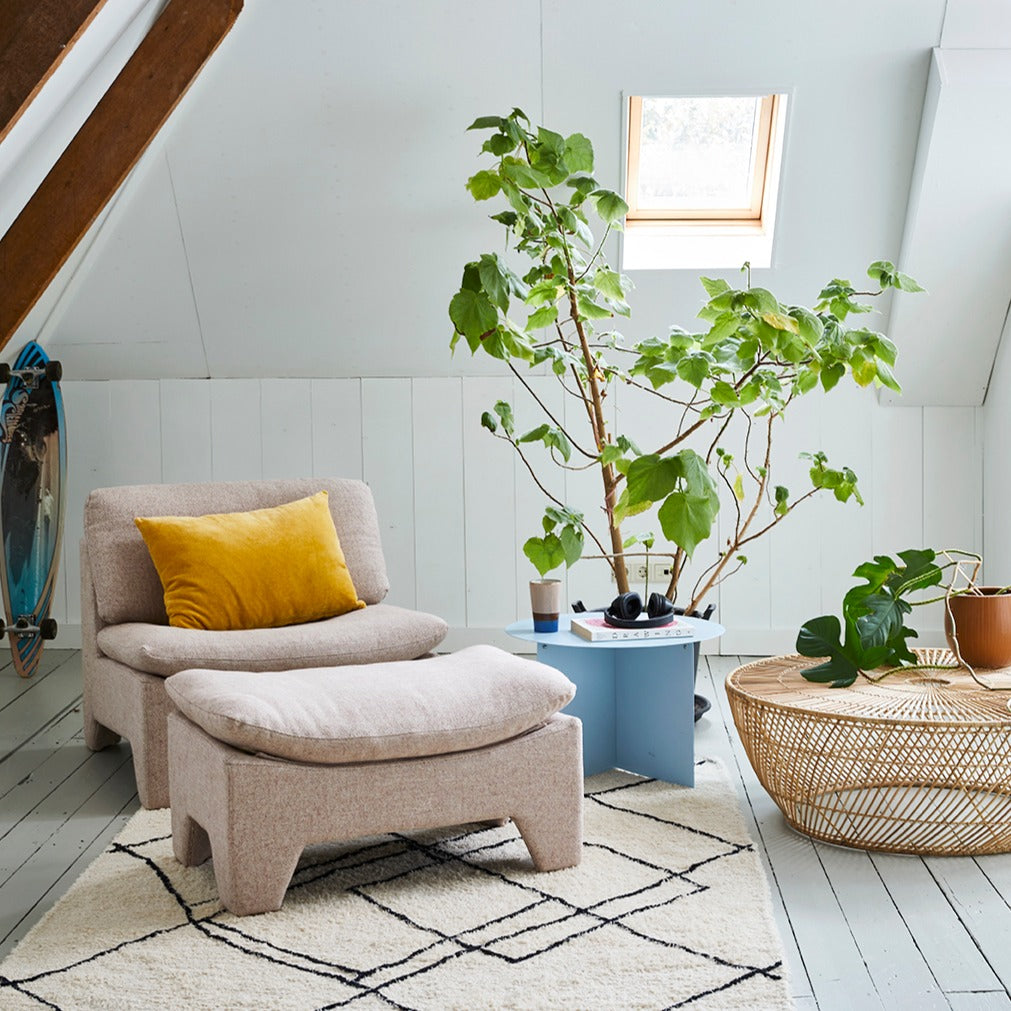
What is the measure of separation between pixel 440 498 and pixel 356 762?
7.33 feet

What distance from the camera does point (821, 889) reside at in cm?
221

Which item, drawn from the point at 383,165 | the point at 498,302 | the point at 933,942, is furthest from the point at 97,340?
the point at 933,942

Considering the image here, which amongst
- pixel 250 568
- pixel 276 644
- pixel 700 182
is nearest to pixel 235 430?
pixel 250 568

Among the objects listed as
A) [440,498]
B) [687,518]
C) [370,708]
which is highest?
[687,518]

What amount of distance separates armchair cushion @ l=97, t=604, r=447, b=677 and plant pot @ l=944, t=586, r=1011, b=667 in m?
1.18

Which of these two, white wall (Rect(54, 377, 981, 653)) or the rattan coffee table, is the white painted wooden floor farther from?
white wall (Rect(54, 377, 981, 653))

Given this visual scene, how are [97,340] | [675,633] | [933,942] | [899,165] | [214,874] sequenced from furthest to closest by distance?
[97,340], [899,165], [675,633], [214,874], [933,942]

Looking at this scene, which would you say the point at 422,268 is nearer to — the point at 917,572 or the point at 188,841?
the point at 917,572

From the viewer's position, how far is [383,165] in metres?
3.74

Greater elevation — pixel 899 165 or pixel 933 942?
pixel 899 165

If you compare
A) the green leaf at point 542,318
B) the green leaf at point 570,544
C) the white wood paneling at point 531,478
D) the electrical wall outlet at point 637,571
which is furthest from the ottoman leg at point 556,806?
the white wood paneling at point 531,478

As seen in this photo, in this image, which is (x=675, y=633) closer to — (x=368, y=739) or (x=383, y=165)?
(x=368, y=739)

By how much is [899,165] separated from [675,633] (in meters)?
1.70

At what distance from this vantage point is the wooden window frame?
377 cm
